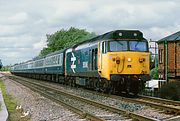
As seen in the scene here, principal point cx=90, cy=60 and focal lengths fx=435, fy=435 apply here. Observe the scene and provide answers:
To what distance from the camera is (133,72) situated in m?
21.5

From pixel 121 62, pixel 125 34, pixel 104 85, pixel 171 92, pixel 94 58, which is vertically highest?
pixel 125 34

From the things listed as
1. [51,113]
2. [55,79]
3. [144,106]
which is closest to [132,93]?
[144,106]

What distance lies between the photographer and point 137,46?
71.4 ft

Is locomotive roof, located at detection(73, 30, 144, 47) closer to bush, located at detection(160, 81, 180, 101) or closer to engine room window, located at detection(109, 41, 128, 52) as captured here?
engine room window, located at detection(109, 41, 128, 52)

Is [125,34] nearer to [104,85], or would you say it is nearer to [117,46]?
[117,46]

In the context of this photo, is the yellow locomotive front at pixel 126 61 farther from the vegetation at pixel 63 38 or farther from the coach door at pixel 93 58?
the vegetation at pixel 63 38

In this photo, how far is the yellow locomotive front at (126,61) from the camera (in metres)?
21.2

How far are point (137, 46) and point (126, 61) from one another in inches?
42.5

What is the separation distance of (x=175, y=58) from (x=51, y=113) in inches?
847

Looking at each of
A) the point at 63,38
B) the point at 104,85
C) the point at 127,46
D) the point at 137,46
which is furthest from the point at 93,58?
the point at 63,38

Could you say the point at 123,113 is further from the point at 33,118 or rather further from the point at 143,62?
the point at 143,62

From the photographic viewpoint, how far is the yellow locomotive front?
21.2 m

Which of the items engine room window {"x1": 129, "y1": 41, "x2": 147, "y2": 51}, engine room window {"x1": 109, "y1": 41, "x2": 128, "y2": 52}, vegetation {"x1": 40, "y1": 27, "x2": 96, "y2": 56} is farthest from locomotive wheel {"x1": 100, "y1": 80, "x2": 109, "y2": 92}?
vegetation {"x1": 40, "y1": 27, "x2": 96, "y2": 56}

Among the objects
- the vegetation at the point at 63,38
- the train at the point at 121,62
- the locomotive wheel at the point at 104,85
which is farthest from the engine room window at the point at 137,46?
the vegetation at the point at 63,38
